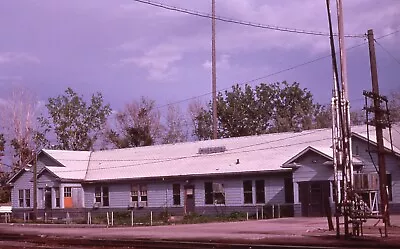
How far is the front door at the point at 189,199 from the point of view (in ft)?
149

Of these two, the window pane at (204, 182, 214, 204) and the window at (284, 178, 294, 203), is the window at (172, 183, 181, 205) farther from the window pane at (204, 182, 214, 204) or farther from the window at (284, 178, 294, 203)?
the window at (284, 178, 294, 203)

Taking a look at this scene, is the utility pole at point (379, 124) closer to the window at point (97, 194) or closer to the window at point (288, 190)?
the window at point (288, 190)

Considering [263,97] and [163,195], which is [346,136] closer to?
[163,195]

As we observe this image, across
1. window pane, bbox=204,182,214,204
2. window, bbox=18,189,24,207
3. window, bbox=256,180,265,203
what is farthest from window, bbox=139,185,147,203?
window, bbox=18,189,24,207

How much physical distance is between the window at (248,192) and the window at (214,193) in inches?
68.6

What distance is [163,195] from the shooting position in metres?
46.8

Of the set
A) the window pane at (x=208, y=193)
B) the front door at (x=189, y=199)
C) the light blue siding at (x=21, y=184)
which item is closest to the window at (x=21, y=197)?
the light blue siding at (x=21, y=184)

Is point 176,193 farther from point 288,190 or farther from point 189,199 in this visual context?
point 288,190

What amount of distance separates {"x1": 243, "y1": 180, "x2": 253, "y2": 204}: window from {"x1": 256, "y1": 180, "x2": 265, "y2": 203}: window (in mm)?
466

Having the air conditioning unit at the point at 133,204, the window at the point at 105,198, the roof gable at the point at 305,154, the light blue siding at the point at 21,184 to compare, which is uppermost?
the roof gable at the point at 305,154

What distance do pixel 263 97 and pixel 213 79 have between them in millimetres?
17201

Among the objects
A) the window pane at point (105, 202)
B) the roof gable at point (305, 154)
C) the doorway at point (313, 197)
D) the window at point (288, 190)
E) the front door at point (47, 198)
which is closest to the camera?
the roof gable at point (305, 154)

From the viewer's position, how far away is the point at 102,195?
51.3m

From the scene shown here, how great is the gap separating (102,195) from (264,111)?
30.7 meters
